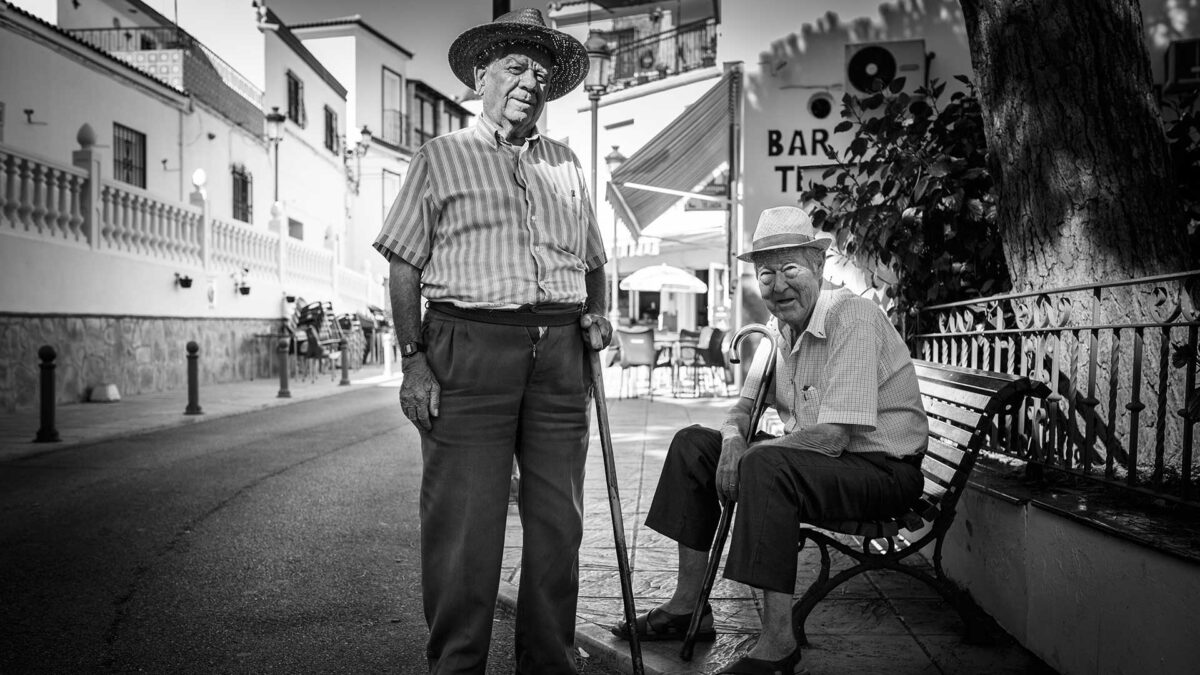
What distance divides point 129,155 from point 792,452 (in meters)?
16.6

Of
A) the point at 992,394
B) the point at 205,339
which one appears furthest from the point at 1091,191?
the point at 205,339

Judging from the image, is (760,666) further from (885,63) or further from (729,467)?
(885,63)

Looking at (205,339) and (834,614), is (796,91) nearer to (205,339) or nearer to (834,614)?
(834,614)

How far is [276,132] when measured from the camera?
70.6 feet

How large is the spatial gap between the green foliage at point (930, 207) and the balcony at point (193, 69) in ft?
54.3

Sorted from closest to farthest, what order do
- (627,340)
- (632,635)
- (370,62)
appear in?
(632,635) → (627,340) → (370,62)

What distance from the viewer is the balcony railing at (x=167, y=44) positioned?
74.7 ft

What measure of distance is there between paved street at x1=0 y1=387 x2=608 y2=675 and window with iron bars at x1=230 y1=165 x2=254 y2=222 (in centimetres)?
1340

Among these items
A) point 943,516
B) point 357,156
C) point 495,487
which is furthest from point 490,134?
point 357,156

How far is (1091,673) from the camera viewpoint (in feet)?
9.40

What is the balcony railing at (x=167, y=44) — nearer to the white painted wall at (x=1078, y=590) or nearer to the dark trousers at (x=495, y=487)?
the dark trousers at (x=495, y=487)

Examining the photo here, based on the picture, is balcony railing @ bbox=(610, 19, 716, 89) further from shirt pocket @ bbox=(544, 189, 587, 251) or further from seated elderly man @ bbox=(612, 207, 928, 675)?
shirt pocket @ bbox=(544, 189, 587, 251)

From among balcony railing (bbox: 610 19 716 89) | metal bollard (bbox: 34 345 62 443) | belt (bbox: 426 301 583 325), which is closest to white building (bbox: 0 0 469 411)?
metal bollard (bbox: 34 345 62 443)

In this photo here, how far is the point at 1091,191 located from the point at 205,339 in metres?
15.5
